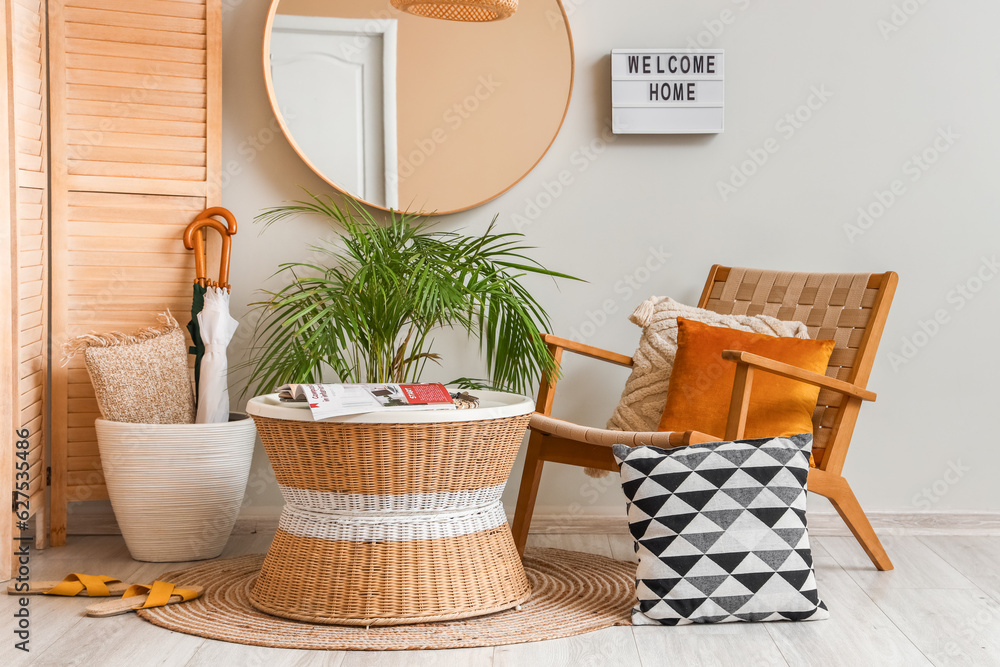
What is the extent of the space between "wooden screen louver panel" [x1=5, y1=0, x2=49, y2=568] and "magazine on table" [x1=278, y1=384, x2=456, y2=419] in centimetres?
86

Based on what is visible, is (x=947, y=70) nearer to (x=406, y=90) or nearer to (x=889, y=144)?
(x=889, y=144)

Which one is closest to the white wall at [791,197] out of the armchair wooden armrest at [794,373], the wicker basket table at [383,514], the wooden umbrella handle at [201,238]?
the wooden umbrella handle at [201,238]

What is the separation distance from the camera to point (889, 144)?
2.47m

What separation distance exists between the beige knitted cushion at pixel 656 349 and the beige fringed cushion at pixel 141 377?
1140 millimetres

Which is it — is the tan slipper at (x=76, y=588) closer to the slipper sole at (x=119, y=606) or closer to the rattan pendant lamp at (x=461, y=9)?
the slipper sole at (x=119, y=606)

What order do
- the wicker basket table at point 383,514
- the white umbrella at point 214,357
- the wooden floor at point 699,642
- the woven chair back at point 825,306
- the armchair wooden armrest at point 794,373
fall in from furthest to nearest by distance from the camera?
the white umbrella at point 214,357, the woven chair back at point 825,306, the armchair wooden armrest at point 794,373, the wicker basket table at point 383,514, the wooden floor at point 699,642

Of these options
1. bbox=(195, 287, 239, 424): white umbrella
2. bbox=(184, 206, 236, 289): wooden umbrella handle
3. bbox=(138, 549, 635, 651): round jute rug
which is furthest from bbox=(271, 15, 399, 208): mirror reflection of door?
bbox=(138, 549, 635, 651): round jute rug

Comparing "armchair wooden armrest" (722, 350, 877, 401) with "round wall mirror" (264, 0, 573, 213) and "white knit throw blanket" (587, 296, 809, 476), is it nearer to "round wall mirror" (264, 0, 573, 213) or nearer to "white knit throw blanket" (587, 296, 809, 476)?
"white knit throw blanket" (587, 296, 809, 476)

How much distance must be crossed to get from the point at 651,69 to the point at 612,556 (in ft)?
4.55

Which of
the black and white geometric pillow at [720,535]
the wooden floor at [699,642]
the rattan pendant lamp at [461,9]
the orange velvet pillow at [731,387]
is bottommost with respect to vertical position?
the wooden floor at [699,642]

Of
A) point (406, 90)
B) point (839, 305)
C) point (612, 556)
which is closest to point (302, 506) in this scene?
point (612, 556)

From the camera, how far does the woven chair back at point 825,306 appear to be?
6.83ft

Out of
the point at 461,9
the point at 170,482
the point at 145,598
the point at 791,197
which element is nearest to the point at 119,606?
the point at 145,598

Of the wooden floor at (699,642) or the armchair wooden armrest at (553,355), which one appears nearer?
the wooden floor at (699,642)
